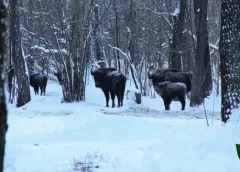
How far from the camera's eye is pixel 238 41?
7.81 metres

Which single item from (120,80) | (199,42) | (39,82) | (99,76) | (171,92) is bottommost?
(39,82)

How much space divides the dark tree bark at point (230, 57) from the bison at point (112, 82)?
851 cm

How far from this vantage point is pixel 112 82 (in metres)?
16.5

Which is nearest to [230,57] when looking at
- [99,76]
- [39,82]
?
[99,76]

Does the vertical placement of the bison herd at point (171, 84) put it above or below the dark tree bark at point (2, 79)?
below

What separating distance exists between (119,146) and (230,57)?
2408 millimetres

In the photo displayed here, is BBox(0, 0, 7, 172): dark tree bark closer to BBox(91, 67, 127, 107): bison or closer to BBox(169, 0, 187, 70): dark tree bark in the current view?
BBox(91, 67, 127, 107): bison

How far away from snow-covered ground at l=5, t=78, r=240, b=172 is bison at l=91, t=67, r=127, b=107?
6402 millimetres

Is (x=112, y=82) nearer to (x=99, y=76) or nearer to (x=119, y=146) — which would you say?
(x=99, y=76)

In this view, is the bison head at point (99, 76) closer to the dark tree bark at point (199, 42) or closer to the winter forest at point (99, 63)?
the winter forest at point (99, 63)

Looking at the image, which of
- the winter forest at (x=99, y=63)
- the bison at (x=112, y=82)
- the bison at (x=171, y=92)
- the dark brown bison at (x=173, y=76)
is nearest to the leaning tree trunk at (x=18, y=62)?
the winter forest at (x=99, y=63)

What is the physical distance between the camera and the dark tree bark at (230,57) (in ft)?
25.3

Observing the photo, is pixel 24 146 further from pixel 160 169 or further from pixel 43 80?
pixel 43 80

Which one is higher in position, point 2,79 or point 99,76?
point 2,79
